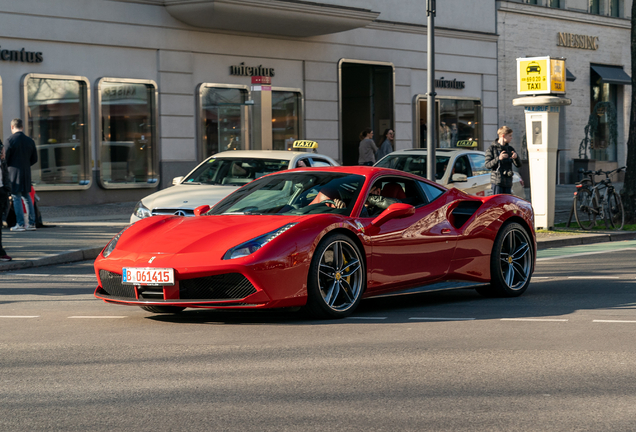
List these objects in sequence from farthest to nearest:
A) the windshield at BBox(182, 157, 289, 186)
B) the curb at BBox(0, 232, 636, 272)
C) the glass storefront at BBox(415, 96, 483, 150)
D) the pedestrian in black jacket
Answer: the glass storefront at BBox(415, 96, 483, 150) → the pedestrian in black jacket → the windshield at BBox(182, 157, 289, 186) → the curb at BBox(0, 232, 636, 272)

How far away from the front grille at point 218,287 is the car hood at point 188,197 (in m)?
5.82

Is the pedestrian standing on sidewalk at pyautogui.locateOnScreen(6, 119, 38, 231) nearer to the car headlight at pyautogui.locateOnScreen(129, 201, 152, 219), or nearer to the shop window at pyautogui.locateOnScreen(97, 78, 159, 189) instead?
the car headlight at pyautogui.locateOnScreen(129, 201, 152, 219)

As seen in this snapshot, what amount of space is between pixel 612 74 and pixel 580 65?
77.7 inches

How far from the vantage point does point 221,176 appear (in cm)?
1499

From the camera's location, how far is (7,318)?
8289mm

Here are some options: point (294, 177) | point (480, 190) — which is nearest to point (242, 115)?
point (480, 190)

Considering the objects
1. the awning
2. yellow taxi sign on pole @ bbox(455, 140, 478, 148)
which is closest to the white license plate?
yellow taxi sign on pole @ bbox(455, 140, 478, 148)

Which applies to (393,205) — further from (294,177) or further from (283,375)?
(283,375)

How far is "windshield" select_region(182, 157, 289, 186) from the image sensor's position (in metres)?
14.9

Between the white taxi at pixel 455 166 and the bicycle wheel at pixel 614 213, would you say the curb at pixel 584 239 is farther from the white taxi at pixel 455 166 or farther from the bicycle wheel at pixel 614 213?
the white taxi at pixel 455 166

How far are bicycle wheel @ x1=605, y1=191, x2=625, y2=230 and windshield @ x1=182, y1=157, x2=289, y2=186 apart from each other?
6.79 m

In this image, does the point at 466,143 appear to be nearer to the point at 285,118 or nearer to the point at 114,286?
the point at 285,118

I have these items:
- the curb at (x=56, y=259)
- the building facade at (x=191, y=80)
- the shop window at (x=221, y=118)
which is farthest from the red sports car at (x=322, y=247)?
the shop window at (x=221, y=118)

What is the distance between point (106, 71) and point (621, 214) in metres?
12.1
